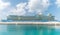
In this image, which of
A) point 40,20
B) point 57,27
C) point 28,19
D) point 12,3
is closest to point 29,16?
point 28,19

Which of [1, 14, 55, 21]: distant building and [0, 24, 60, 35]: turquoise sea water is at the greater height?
[1, 14, 55, 21]: distant building

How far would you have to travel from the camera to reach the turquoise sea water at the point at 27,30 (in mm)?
2201

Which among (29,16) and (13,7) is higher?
(13,7)

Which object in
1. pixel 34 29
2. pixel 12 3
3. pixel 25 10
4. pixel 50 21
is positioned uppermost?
A: pixel 12 3

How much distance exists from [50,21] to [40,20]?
0.64ft

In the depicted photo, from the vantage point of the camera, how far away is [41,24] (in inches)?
86.6

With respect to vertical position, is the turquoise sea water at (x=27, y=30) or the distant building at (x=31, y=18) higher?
the distant building at (x=31, y=18)

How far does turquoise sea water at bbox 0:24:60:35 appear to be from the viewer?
220 cm

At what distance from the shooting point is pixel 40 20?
220 centimetres

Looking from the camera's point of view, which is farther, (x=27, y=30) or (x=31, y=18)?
(x=27, y=30)

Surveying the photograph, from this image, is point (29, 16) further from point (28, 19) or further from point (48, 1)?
point (48, 1)

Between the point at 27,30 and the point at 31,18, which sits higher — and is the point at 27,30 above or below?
below

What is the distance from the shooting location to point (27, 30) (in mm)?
2277

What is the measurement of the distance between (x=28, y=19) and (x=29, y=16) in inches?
2.4
